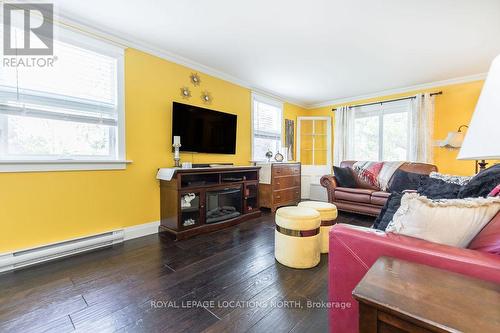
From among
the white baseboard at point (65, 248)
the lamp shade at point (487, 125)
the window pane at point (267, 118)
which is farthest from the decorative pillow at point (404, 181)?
the white baseboard at point (65, 248)

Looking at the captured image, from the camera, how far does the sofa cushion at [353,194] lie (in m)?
3.52

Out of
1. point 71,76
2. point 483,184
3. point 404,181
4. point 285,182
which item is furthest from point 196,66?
point 404,181

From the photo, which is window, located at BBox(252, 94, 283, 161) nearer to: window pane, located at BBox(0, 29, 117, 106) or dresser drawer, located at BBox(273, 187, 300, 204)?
dresser drawer, located at BBox(273, 187, 300, 204)

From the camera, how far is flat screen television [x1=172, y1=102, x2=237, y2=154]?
3.00m

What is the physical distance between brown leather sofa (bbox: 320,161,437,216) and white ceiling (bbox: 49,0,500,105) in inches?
60.3

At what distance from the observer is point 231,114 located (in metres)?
3.68

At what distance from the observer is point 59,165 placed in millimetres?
2146

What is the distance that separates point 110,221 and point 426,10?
3.84m

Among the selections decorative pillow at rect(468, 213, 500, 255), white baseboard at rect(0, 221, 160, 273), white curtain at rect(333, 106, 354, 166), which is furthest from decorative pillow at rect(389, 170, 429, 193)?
white baseboard at rect(0, 221, 160, 273)

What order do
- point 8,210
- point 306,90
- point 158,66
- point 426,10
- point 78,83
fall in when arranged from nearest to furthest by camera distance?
point 8,210, point 426,10, point 78,83, point 158,66, point 306,90

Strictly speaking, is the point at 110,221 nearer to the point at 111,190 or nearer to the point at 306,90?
the point at 111,190

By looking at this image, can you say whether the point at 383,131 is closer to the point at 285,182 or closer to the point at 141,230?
the point at 285,182

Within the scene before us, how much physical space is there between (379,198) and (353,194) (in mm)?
385

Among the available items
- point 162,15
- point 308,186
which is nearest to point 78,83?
point 162,15
